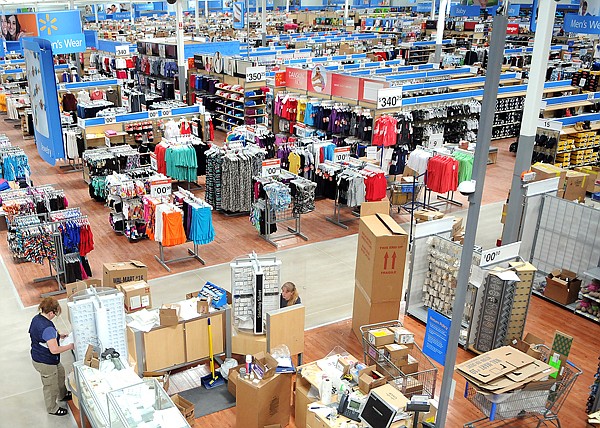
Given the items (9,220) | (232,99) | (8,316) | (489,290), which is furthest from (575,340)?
(232,99)

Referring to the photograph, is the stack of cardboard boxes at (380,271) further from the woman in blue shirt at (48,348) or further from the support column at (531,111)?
the woman in blue shirt at (48,348)

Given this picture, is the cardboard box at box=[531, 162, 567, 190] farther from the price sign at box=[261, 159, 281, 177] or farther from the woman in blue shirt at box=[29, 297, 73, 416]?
the woman in blue shirt at box=[29, 297, 73, 416]

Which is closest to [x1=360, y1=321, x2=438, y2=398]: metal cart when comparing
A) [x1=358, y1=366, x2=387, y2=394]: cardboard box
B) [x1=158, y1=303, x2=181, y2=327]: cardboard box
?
[x1=358, y1=366, x2=387, y2=394]: cardboard box

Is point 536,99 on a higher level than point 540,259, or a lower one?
higher

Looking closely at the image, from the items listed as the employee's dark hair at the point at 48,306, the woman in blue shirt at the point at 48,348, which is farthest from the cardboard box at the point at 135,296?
the employee's dark hair at the point at 48,306

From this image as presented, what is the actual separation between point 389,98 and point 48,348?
33.2ft

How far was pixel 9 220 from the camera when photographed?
9.75 m

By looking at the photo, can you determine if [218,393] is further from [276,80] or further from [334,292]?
[276,80]

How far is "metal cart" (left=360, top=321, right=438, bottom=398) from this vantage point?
6219mm

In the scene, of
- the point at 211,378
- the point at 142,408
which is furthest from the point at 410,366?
the point at 142,408

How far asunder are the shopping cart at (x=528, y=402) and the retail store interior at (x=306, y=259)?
2cm

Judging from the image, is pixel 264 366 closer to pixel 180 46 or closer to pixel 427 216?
pixel 427 216

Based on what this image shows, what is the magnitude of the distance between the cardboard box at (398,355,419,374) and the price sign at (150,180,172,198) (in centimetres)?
543

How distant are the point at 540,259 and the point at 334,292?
355 centimetres
